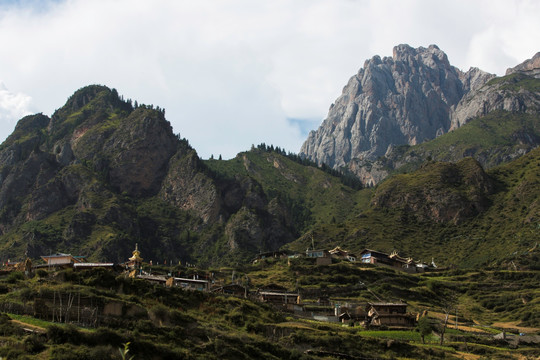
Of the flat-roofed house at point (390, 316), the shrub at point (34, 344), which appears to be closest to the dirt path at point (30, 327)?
the shrub at point (34, 344)

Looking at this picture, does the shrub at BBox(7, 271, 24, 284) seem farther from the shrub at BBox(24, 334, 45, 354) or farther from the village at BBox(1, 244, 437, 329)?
the shrub at BBox(24, 334, 45, 354)

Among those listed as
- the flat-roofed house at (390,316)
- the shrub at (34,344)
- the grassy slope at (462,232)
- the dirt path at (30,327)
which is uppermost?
the grassy slope at (462,232)

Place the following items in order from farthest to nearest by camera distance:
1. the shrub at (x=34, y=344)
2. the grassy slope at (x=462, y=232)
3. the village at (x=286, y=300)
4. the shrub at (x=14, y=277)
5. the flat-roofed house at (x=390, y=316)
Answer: the grassy slope at (x=462, y=232), the flat-roofed house at (x=390, y=316), the village at (x=286, y=300), the shrub at (x=14, y=277), the shrub at (x=34, y=344)

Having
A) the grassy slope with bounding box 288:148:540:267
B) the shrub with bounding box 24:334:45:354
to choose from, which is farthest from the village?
the grassy slope with bounding box 288:148:540:267

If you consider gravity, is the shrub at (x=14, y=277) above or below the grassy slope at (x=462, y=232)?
below

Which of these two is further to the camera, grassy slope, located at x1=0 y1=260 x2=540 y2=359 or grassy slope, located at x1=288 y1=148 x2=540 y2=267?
grassy slope, located at x1=288 y1=148 x2=540 y2=267

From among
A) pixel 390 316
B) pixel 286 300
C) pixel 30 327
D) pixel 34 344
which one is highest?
pixel 286 300

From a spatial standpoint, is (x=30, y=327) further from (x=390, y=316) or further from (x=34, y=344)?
(x=390, y=316)

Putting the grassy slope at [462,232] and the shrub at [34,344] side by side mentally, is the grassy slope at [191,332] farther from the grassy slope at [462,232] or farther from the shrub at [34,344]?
the grassy slope at [462,232]

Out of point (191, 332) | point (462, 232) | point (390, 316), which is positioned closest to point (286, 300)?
point (390, 316)

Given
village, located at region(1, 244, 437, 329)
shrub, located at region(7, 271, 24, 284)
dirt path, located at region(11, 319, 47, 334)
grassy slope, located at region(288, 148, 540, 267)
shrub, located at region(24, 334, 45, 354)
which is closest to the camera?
shrub, located at region(24, 334, 45, 354)

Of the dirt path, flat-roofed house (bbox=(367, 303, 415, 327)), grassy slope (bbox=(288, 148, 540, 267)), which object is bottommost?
the dirt path

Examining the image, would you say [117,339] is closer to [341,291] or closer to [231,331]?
[231,331]

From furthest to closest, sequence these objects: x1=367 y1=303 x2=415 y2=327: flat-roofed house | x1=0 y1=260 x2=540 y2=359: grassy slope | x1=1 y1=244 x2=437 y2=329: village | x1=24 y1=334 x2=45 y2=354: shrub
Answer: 1. x1=367 y1=303 x2=415 y2=327: flat-roofed house
2. x1=1 y1=244 x2=437 y2=329: village
3. x1=0 y1=260 x2=540 y2=359: grassy slope
4. x1=24 y1=334 x2=45 y2=354: shrub
